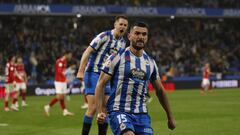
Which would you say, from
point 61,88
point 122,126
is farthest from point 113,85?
point 61,88

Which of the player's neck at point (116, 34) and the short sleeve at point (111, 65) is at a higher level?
the player's neck at point (116, 34)

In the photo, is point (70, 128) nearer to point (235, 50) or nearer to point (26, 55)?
point (26, 55)

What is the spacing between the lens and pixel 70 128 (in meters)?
15.4

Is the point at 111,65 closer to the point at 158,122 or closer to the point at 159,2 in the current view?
the point at 158,122

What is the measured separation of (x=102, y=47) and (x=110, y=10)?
3089 centimetres

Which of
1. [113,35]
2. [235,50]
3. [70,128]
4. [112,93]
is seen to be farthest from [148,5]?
[112,93]

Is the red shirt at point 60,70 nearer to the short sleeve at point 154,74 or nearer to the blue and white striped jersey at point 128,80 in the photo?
the short sleeve at point 154,74

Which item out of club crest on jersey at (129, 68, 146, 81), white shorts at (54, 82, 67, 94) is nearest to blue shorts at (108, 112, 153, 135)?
club crest on jersey at (129, 68, 146, 81)

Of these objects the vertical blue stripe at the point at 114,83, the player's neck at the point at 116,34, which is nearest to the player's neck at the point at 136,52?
the vertical blue stripe at the point at 114,83

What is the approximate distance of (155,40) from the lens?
45438 millimetres

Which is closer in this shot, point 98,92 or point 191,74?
point 98,92

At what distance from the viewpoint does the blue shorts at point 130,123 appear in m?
7.50

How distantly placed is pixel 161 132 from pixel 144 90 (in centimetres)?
639

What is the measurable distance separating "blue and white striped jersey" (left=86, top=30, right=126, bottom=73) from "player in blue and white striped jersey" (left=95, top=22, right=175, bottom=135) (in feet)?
9.63
